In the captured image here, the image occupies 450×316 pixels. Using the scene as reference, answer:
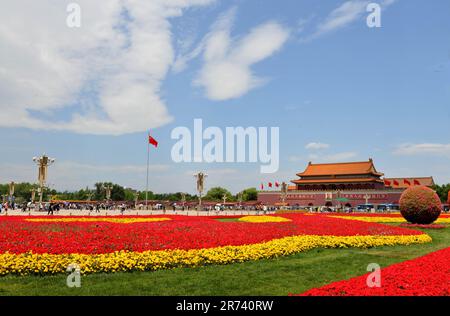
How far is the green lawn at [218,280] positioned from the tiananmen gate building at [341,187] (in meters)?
45.9

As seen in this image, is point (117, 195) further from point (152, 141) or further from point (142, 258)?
point (142, 258)

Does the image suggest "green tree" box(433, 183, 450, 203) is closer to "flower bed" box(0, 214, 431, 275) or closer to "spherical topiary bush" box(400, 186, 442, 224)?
"spherical topiary bush" box(400, 186, 442, 224)

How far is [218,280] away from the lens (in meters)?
6.84

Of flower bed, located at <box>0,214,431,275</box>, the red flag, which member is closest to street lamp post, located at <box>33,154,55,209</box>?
the red flag

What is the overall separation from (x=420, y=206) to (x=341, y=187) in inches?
1573

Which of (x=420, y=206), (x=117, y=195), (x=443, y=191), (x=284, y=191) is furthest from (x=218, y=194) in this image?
(x=420, y=206)

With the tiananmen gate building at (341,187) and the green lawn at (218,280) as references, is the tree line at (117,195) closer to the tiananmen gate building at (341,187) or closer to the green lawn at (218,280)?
the tiananmen gate building at (341,187)

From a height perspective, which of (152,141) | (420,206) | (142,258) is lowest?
(142,258)

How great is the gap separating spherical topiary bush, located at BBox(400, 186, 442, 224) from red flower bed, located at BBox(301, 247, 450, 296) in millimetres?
12982

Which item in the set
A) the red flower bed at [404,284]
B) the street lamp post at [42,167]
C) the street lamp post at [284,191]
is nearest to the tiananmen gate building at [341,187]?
the street lamp post at [284,191]

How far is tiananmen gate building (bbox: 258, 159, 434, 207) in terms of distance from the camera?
5325cm

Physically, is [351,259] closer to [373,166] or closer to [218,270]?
[218,270]

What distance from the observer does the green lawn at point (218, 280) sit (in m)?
6.07
